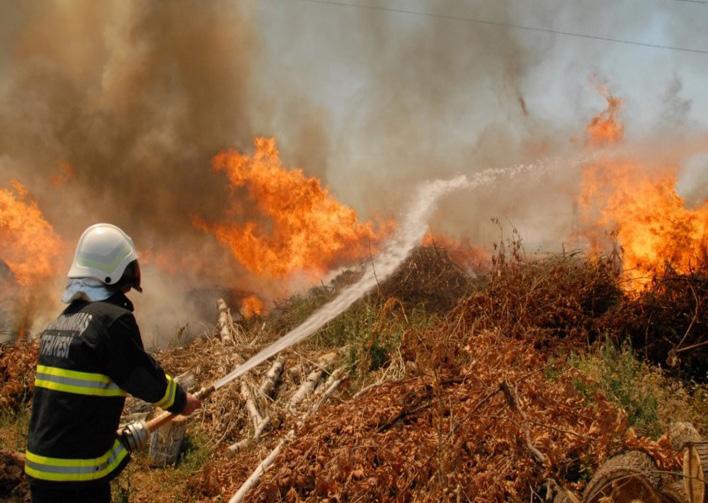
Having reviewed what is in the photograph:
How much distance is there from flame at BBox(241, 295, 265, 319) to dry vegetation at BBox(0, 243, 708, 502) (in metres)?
0.51

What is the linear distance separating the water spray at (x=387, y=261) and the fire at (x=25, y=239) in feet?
19.3

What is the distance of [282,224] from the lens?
40.4ft

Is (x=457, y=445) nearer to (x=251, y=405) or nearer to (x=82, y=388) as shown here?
(x=82, y=388)

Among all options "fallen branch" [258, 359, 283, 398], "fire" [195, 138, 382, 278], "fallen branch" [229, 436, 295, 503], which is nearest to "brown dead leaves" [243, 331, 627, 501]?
"fallen branch" [229, 436, 295, 503]

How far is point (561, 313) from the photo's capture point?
7.60m

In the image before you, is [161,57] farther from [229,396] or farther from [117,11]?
[229,396]

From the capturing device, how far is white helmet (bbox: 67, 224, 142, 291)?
126 inches

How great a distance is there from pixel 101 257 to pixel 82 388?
796 millimetres

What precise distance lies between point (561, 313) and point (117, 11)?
40.1 feet

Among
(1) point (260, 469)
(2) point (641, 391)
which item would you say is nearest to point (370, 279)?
(2) point (641, 391)

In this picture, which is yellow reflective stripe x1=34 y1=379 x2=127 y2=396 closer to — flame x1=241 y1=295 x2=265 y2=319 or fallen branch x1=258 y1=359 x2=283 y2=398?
fallen branch x1=258 y1=359 x2=283 y2=398

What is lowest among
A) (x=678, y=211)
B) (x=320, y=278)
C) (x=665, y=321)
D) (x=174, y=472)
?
→ (x=174, y=472)

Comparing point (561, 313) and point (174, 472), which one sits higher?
point (561, 313)

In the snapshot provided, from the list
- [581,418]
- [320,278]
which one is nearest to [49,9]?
[320,278]
